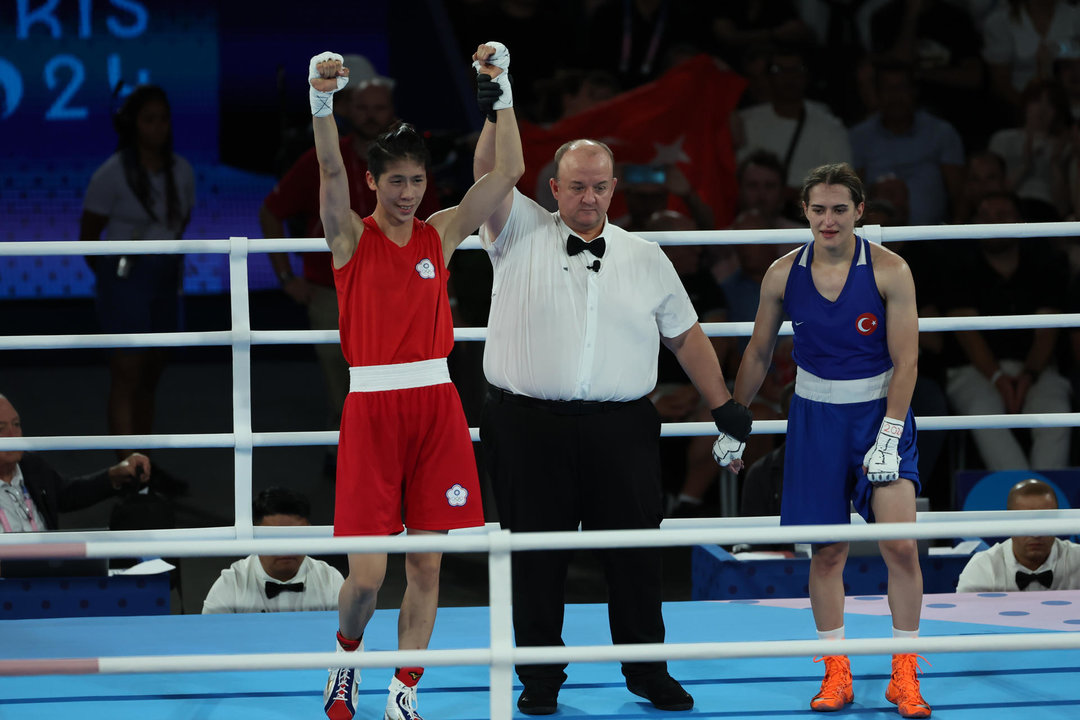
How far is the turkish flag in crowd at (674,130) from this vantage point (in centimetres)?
674

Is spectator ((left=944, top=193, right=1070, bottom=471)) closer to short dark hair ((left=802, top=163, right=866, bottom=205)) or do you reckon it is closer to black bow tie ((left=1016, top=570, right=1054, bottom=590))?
black bow tie ((left=1016, top=570, right=1054, bottom=590))

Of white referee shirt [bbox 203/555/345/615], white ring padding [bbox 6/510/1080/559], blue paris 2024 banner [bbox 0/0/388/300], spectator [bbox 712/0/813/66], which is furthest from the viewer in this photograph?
blue paris 2024 banner [bbox 0/0/388/300]

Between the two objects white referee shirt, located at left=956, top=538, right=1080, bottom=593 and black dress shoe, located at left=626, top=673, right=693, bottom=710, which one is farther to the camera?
white referee shirt, located at left=956, top=538, right=1080, bottom=593

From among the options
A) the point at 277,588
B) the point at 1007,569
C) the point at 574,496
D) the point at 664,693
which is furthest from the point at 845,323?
the point at 277,588

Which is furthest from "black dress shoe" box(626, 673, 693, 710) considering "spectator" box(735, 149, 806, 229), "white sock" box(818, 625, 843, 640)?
"spectator" box(735, 149, 806, 229)

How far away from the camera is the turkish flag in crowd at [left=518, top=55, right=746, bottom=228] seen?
6.74 metres

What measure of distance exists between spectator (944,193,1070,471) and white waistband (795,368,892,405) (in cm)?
285

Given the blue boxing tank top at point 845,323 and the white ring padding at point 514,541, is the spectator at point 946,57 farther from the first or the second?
the white ring padding at point 514,541

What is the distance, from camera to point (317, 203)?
5793mm

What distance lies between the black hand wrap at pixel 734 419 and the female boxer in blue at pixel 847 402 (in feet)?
0.37

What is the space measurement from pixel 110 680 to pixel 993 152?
5112mm

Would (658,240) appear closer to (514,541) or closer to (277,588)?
(514,541)

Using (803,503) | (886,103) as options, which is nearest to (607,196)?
(803,503)

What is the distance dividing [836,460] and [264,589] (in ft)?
6.55
